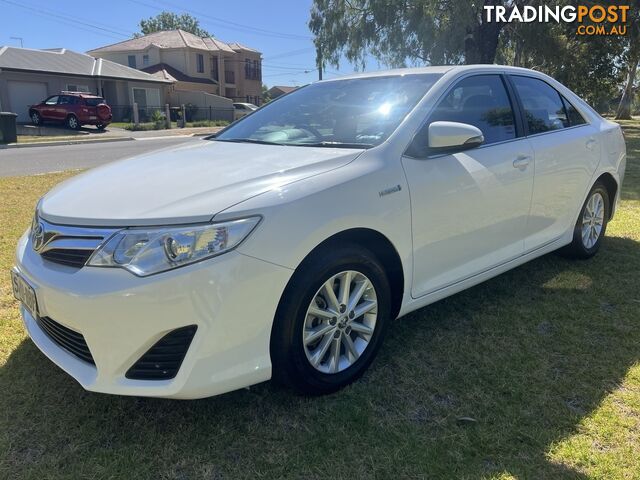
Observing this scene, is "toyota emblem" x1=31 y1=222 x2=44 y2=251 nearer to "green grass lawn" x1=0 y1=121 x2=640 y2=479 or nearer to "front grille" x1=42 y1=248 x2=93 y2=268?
"front grille" x1=42 y1=248 x2=93 y2=268

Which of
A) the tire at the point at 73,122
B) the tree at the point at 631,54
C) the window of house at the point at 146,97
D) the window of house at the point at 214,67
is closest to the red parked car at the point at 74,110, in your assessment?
the tire at the point at 73,122

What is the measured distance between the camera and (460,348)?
10.2ft

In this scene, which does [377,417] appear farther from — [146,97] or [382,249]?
[146,97]

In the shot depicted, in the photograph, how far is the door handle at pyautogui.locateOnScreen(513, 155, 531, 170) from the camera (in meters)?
3.47

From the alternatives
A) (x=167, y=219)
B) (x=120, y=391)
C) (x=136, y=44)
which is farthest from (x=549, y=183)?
(x=136, y=44)

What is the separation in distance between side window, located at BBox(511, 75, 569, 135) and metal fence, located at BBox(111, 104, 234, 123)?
28.9 metres

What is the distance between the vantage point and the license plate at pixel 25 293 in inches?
93.9

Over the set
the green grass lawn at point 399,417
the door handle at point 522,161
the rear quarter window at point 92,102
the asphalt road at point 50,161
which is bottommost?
the green grass lawn at point 399,417

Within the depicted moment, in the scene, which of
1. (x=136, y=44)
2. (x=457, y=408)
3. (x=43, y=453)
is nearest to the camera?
(x=43, y=453)

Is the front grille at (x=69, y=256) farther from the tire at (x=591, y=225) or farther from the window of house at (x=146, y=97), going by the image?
the window of house at (x=146, y=97)

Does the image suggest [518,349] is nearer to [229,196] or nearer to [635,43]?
[229,196]

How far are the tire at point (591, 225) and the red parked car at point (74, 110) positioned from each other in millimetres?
24952

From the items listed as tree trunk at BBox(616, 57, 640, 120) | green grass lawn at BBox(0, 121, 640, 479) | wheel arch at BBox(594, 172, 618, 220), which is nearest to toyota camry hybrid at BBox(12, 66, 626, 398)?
green grass lawn at BBox(0, 121, 640, 479)

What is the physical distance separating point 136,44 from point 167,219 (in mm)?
50820
